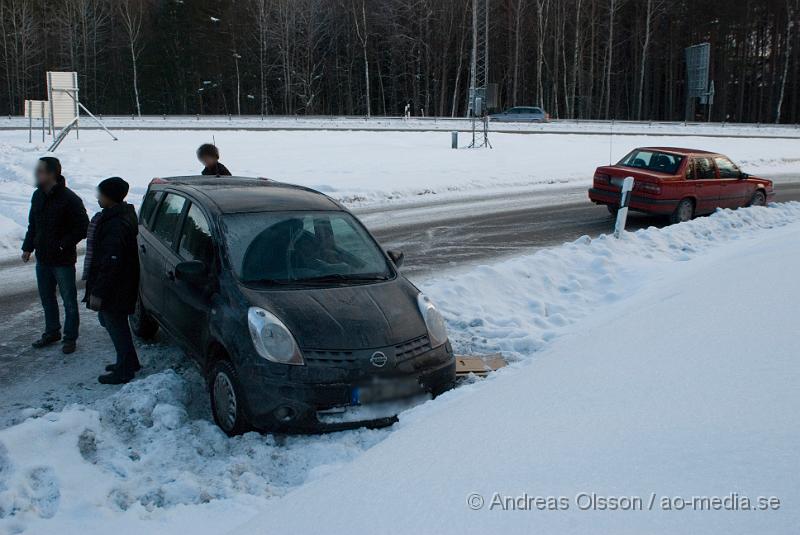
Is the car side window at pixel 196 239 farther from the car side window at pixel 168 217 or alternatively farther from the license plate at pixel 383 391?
the license plate at pixel 383 391

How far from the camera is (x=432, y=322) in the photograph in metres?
5.36

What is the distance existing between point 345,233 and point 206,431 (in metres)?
2.02

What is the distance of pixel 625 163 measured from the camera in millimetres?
15344

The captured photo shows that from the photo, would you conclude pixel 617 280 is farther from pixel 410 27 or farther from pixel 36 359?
pixel 410 27

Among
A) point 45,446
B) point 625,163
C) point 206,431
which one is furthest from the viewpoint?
point 625,163

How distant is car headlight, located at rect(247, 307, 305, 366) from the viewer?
4.70 m

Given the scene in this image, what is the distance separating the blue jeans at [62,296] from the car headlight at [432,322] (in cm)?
340

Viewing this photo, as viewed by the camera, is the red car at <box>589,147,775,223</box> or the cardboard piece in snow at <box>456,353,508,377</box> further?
the red car at <box>589,147,775,223</box>

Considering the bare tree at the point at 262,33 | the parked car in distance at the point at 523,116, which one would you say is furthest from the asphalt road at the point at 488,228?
the bare tree at the point at 262,33

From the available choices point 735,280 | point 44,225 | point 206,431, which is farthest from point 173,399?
point 735,280

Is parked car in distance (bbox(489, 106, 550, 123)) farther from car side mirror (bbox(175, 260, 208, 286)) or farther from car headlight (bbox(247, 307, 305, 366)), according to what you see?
car headlight (bbox(247, 307, 305, 366))

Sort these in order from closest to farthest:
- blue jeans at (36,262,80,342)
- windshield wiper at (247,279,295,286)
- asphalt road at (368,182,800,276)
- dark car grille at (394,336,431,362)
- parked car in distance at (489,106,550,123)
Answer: dark car grille at (394,336,431,362), windshield wiper at (247,279,295,286), blue jeans at (36,262,80,342), asphalt road at (368,182,800,276), parked car in distance at (489,106,550,123)

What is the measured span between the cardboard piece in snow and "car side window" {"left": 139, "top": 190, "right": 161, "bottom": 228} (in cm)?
327

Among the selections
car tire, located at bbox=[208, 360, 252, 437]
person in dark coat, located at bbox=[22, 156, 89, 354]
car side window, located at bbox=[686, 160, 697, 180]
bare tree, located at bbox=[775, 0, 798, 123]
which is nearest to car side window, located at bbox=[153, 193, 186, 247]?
person in dark coat, located at bbox=[22, 156, 89, 354]
